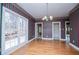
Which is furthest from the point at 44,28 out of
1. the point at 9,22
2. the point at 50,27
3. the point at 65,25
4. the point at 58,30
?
the point at 9,22

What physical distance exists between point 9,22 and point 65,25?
7.23 m

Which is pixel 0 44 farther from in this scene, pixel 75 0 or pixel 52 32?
pixel 52 32

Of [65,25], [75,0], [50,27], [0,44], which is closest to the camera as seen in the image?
[75,0]

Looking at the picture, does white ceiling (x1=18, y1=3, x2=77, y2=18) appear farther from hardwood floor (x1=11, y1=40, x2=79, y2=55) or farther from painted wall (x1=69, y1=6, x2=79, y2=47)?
hardwood floor (x1=11, y1=40, x2=79, y2=55)

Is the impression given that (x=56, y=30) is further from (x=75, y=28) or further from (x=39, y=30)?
(x=75, y=28)

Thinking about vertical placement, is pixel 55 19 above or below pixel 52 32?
above

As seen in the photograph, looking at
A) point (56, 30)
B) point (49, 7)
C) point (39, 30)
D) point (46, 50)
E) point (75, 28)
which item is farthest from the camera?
point (39, 30)

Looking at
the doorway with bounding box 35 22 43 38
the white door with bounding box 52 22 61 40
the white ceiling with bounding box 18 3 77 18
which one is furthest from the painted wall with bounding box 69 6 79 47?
the doorway with bounding box 35 22 43 38

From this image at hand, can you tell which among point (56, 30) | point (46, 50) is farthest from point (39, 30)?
point (46, 50)

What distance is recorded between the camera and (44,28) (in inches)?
469

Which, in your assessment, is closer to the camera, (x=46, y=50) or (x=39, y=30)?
(x=46, y=50)

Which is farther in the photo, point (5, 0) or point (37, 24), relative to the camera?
point (37, 24)

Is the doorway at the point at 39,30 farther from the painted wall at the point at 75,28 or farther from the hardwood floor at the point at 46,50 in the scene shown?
the hardwood floor at the point at 46,50

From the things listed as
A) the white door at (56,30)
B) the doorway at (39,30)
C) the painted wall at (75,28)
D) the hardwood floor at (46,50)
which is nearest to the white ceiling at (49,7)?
the painted wall at (75,28)
